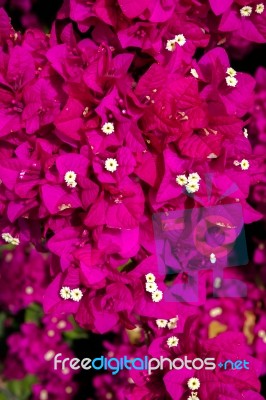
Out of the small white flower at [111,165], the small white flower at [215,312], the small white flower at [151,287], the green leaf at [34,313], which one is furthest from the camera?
the green leaf at [34,313]

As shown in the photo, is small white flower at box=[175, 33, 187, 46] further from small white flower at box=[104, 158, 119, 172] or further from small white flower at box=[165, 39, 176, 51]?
small white flower at box=[104, 158, 119, 172]

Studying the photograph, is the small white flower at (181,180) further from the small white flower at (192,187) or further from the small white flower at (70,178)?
the small white flower at (70,178)

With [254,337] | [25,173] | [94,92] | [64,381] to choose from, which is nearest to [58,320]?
[64,381]

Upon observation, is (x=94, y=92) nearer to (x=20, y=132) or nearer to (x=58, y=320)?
(x=20, y=132)

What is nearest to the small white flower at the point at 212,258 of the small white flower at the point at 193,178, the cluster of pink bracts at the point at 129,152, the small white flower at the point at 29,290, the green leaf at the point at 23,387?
the cluster of pink bracts at the point at 129,152

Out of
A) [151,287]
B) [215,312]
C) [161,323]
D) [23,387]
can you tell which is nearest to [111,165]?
[151,287]

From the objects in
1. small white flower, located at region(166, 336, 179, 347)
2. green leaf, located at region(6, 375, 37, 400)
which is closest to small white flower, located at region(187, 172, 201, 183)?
small white flower, located at region(166, 336, 179, 347)
